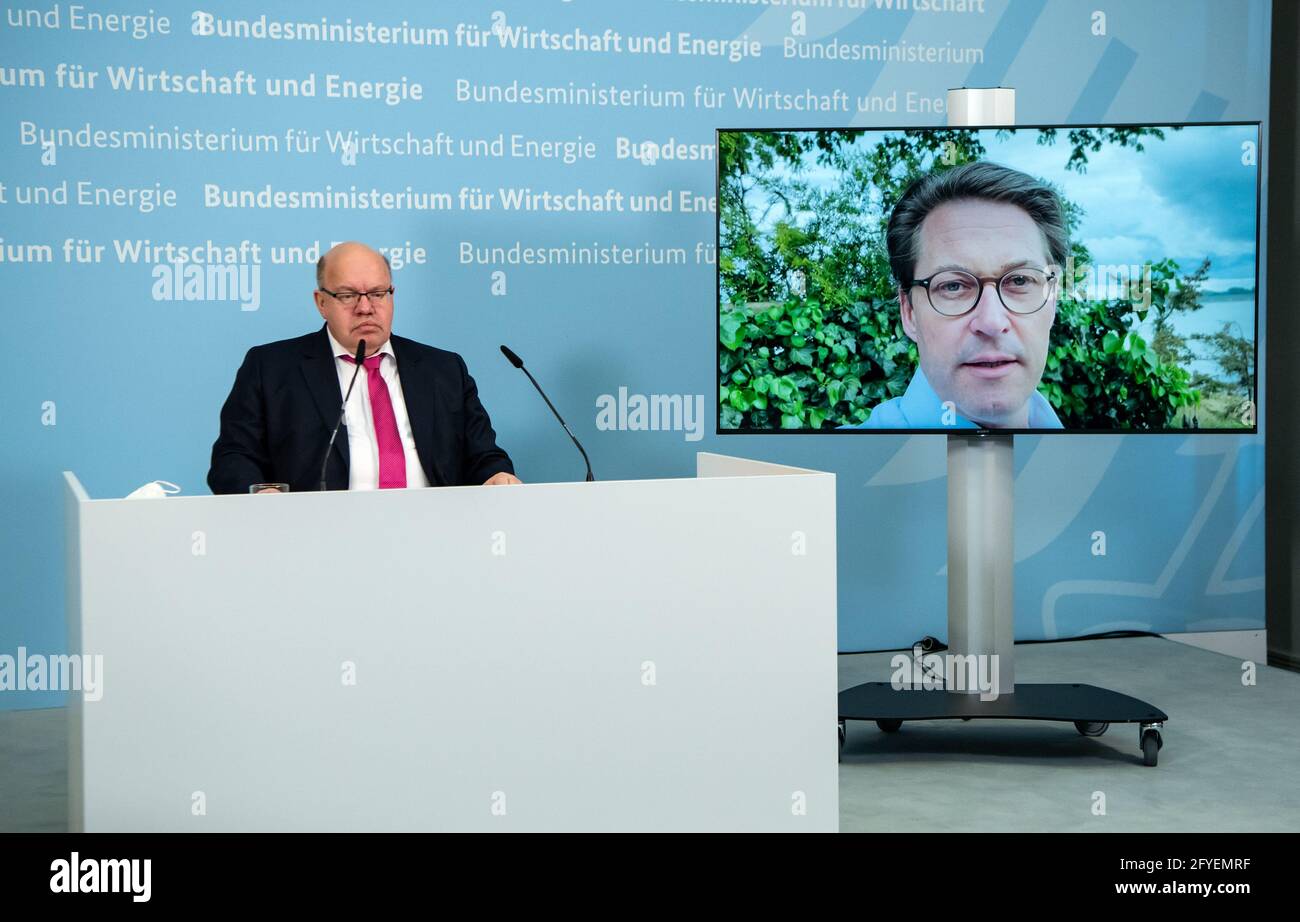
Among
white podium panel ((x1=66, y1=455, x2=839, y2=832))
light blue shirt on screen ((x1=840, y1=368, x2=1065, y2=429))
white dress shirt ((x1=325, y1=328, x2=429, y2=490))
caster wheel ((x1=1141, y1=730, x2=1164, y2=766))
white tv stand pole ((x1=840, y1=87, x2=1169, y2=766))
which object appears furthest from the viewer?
white tv stand pole ((x1=840, y1=87, x2=1169, y2=766))

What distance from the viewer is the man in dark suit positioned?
11.4 ft

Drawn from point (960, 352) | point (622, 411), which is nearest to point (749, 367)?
point (960, 352)

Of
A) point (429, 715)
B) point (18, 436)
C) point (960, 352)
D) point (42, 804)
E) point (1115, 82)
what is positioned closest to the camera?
point (429, 715)

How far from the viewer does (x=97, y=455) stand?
4.57 meters

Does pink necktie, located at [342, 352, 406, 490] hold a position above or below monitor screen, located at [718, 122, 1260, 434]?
below

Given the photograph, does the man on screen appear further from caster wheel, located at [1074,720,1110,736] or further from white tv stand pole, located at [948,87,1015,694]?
caster wheel, located at [1074,720,1110,736]

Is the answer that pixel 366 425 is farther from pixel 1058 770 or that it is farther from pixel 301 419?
pixel 1058 770

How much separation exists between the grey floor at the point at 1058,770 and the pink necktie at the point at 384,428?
1149mm

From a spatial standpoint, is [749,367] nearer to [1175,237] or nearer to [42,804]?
[1175,237]

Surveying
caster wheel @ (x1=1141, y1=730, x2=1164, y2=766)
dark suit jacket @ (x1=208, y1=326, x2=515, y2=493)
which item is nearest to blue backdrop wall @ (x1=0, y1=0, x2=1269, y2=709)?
dark suit jacket @ (x1=208, y1=326, x2=515, y2=493)

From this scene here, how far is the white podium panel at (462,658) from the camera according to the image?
2.39 m

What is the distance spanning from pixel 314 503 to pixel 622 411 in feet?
8.79

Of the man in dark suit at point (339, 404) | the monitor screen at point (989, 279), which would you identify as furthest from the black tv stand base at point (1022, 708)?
the man in dark suit at point (339, 404)

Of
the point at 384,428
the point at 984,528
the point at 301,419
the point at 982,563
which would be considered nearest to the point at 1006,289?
the point at 984,528
